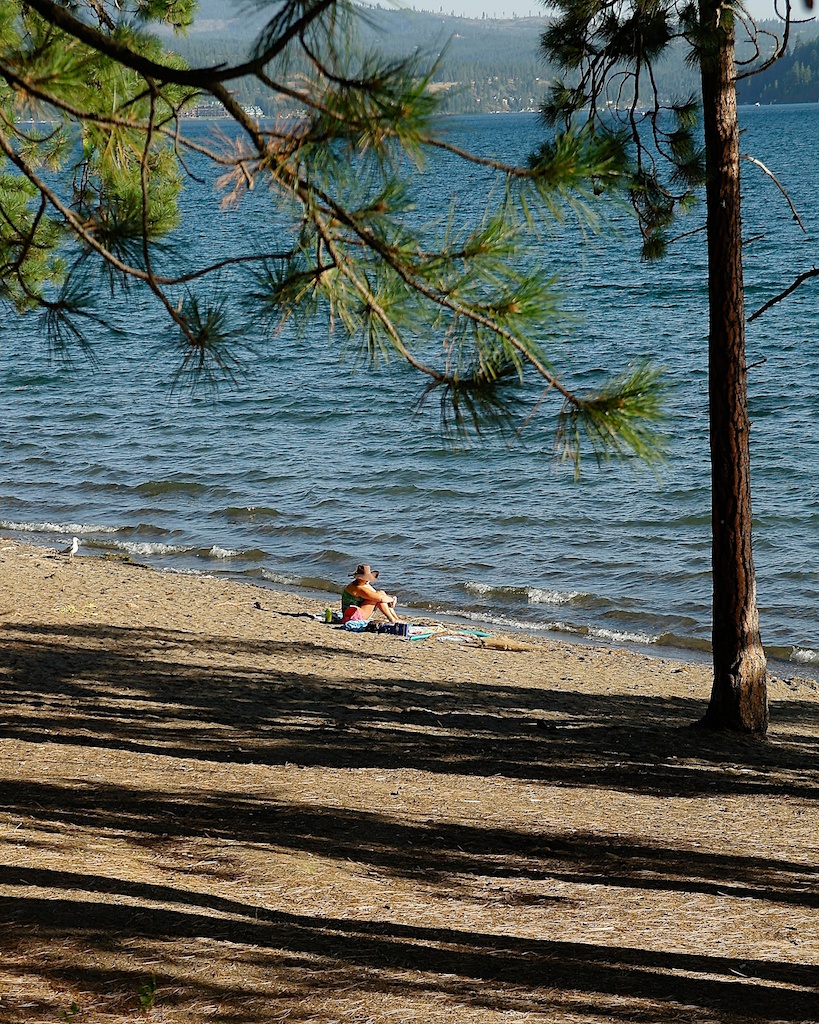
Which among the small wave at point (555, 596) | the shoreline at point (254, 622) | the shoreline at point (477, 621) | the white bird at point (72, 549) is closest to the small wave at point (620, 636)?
the shoreline at point (477, 621)

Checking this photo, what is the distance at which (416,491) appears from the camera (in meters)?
16.4

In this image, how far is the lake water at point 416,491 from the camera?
1233 centimetres

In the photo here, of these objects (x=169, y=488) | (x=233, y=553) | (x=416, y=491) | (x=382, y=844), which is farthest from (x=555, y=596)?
(x=382, y=844)

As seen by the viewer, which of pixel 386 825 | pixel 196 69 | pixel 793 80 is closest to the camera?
pixel 196 69

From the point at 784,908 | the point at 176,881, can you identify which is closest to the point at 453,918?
the point at 176,881

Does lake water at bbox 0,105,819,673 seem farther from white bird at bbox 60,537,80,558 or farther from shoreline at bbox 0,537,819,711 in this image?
shoreline at bbox 0,537,819,711

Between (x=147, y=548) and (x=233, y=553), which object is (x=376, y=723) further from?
(x=147, y=548)

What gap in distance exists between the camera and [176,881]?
14.2 feet

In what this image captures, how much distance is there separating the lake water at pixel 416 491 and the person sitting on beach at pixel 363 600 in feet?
4.12

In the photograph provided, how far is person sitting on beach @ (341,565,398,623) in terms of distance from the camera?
10.7m

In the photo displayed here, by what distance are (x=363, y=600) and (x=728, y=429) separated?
15.3 ft

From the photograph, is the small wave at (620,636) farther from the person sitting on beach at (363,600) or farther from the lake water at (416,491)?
the person sitting on beach at (363,600)

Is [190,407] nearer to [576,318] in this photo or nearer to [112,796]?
[112,796]

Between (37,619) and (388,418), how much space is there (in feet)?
39.7
